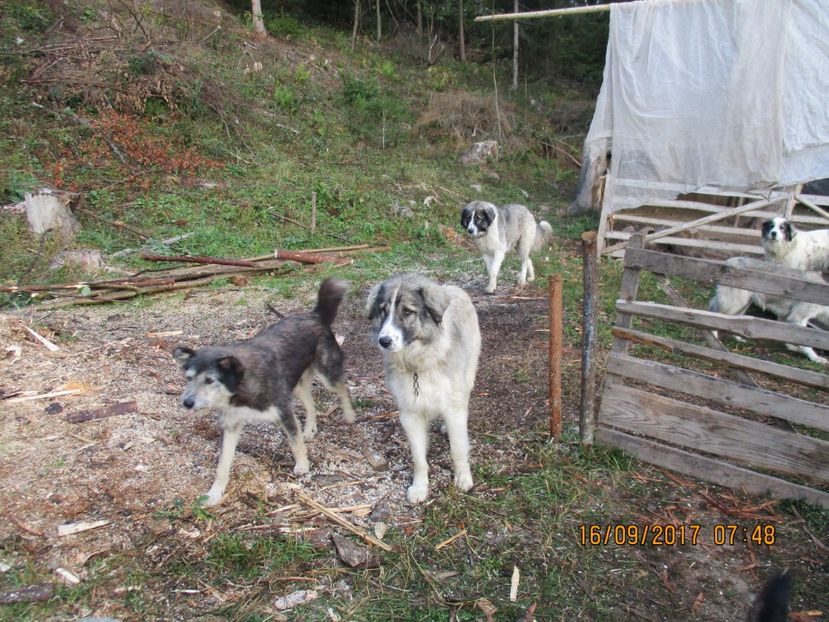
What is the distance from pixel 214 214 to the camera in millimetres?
11508

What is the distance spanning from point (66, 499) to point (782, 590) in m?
4.57

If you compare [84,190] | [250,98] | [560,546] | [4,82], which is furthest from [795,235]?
[4,82]

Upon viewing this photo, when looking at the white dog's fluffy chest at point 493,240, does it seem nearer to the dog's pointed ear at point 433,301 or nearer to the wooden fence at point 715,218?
the wooden fence at point 715,218

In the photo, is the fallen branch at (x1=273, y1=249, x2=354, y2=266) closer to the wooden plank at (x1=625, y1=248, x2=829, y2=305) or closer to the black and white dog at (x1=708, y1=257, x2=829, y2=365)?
the black and white dog at (x1=708, y1=257, x2=829, y2=365)

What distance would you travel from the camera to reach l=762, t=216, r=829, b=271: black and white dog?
25.4 ft

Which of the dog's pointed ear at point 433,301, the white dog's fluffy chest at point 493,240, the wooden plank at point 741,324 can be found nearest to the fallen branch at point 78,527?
the dog's pointed ear at point 433,301

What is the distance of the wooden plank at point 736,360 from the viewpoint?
387cm

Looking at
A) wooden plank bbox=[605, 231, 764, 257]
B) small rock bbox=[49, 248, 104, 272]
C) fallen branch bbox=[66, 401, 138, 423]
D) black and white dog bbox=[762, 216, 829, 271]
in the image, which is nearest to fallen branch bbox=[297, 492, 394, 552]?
fallen branch bbox=[66, 401, 138, 423]

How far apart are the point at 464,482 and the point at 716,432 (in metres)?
2.02

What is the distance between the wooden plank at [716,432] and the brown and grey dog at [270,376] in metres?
2.55

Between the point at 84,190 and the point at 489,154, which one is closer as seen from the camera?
the point at 84,190

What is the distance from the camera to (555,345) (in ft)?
15.1

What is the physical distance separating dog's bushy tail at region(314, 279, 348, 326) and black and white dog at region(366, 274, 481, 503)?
3.54ft

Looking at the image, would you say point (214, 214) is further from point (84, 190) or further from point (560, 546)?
point (560, 546)
